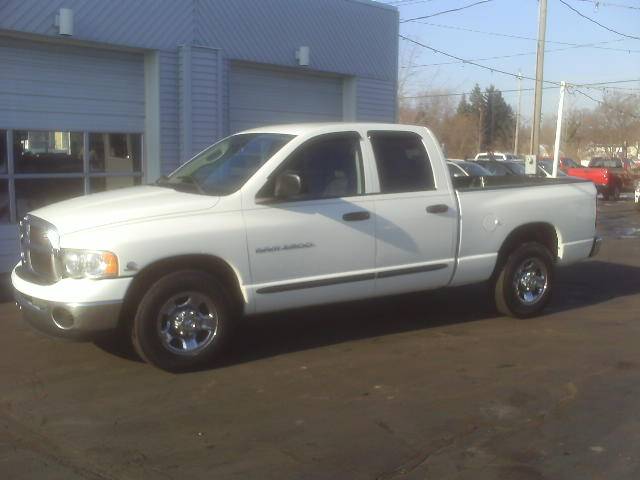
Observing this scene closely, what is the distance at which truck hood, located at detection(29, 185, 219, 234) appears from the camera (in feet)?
19.9

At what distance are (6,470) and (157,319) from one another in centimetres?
185

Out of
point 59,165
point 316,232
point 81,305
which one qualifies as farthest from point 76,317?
point 59,165

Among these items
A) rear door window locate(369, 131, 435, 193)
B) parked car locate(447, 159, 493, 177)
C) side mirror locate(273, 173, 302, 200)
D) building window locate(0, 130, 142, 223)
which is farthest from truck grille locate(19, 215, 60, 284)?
parked car locate(447, 159, 493, 177)

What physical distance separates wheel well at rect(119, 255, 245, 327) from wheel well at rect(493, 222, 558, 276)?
2929mm

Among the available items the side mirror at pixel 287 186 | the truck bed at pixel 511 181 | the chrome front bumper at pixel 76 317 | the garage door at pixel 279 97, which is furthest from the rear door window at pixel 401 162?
the garage door at pixel 279 97

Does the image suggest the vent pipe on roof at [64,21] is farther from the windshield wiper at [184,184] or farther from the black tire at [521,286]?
the black tire at [521,286]

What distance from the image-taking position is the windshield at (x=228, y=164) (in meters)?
6.79

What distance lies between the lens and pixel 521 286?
8438mm

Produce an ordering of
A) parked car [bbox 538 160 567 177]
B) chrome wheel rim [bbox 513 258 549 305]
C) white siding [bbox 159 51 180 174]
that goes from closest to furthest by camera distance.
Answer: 1. chrome wheel rim [bbox 513 258 549 305]
2. white siding [bbox 159 51 180 174]
3. parked car [bbox 538 160 567 177]

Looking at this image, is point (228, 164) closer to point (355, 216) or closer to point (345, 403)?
point (355, 216)

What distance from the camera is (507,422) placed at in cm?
534

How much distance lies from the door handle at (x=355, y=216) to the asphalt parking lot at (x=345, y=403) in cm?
114

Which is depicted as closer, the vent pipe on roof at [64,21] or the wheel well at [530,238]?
the wheel well at [530,238]

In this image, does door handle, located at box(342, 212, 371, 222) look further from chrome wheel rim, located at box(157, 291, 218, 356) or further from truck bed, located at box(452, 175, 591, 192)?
truck bed, located at box(452, 175, 591, 192)
